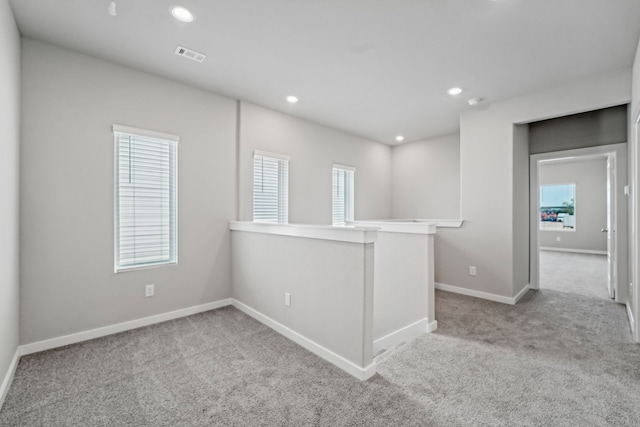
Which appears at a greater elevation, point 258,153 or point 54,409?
point 258,153

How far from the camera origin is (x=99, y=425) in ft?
5.43

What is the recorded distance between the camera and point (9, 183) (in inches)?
83.2

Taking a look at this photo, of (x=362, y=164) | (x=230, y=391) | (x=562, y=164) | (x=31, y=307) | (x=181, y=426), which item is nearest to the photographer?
(x=181, y=426)

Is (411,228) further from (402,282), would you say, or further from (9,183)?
(9,183)

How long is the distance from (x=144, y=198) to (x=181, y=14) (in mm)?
1824

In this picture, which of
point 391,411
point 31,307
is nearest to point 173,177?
point 31,307

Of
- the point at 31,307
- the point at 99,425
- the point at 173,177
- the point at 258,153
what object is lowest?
the point at 99,425

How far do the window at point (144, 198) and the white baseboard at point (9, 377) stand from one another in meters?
0.92

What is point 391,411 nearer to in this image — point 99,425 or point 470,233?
point 99,425

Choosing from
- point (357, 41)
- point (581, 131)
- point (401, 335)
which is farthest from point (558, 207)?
point (357, 41)

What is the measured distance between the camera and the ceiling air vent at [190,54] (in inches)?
106

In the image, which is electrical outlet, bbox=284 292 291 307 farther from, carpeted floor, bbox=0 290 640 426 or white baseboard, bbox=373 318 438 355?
white baseboard, bbox=373 318 438 355

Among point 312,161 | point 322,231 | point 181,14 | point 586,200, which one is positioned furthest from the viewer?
point 586,200

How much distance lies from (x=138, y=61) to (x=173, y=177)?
119 centimetres
